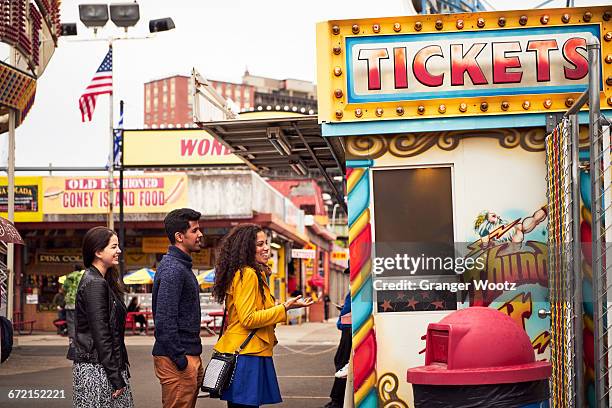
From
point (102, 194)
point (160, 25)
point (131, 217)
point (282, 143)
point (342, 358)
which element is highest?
point (160, 25)

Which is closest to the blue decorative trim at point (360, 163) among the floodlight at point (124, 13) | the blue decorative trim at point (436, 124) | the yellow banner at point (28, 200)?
the blue decorative trim at point (436, 124)

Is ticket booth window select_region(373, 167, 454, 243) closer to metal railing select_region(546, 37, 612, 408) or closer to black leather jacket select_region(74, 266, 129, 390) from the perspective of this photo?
metal railing select_region(546, 37, 612, 408)

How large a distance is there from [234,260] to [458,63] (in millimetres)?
2152

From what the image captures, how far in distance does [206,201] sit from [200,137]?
25.9ft

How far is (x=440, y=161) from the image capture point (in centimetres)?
676

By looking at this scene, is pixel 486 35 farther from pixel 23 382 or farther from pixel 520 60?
pixel 23 382

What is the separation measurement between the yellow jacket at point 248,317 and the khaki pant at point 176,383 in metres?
0.29

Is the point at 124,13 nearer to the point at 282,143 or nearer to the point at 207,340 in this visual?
the point at 207,340

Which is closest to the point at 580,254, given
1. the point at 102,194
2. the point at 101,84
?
the point at 101,84

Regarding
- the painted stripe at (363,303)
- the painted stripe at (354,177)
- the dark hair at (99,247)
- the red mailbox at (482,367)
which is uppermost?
the painted stripe at (354,177)

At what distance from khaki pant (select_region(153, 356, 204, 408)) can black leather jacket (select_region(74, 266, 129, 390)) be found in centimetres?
34

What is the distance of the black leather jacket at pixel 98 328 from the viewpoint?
578 cm

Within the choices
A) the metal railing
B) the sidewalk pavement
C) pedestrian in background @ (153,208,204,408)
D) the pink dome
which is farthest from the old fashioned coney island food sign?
the sidewalk pavement

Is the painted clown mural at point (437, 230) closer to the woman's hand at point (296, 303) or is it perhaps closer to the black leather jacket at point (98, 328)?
the woman's hand at point (296, 303)
